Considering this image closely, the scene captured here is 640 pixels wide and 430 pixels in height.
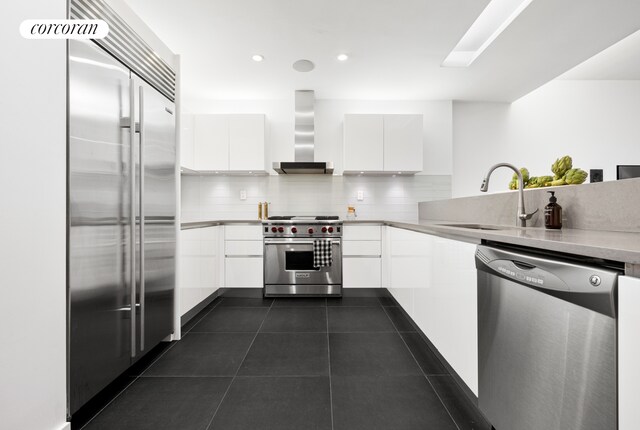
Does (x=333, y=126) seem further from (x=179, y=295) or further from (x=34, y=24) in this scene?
(x=34, y=24)

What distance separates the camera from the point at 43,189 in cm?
107

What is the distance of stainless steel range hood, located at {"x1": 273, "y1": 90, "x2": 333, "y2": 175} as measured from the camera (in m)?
3.51

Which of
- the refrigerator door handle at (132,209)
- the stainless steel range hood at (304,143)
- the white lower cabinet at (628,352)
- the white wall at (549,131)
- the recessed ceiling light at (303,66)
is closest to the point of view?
the white lower cabinet at (628,352)

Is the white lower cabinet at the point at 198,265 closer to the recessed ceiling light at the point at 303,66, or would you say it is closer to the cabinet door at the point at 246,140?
the cabinet door at the point at 246,140

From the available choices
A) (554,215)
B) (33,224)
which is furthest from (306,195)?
(33,224)

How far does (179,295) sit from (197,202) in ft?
6.69

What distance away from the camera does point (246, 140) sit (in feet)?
11.7

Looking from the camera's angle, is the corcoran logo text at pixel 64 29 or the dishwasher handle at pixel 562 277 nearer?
the dishwasher handle at pixel 562 277

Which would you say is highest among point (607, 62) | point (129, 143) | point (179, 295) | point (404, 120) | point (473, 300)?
point (607, 62)

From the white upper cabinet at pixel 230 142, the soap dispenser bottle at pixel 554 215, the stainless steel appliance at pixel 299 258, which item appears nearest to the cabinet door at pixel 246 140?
the white upper cabinet at pixel 230 142

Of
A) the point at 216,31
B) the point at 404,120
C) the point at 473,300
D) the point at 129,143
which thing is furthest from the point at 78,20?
the point at 404,120

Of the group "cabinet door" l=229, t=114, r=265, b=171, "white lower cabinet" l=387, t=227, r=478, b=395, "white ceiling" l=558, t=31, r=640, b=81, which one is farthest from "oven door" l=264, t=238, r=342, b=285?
"white ceiling" l=558, t=31, r=640, b=81

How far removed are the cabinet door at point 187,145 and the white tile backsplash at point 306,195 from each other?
1.62 ft

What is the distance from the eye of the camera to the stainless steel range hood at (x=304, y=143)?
138 inches
